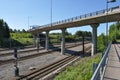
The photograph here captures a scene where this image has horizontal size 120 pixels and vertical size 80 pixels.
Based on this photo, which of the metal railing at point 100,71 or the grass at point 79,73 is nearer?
the metal railing at point 100,71

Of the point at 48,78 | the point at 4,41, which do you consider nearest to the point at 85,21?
the point at 48,78

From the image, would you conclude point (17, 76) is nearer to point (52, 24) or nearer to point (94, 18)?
point (94, 18)

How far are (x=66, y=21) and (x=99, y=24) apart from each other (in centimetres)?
1128

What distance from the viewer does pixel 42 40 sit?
11312 centimetres

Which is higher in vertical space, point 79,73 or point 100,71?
point 100,71

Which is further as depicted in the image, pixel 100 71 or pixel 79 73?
pixel 79 73

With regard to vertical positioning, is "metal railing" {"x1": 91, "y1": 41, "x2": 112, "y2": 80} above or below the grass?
above

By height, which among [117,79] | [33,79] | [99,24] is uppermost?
[99,24]

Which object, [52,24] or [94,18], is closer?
[94,18]

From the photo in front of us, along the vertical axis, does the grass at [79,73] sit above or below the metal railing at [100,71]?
below

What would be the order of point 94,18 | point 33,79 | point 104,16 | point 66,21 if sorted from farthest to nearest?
point 66,21 < point 94,18 < point 104,16 < point 33,79

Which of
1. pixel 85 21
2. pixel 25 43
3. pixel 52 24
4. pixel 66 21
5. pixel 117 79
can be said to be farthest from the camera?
pixel 25 43

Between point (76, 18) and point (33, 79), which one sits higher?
point (76, 18)

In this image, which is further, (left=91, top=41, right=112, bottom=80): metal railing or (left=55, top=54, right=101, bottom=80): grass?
(left=55, top=54, right=101, bottom=80): grass
